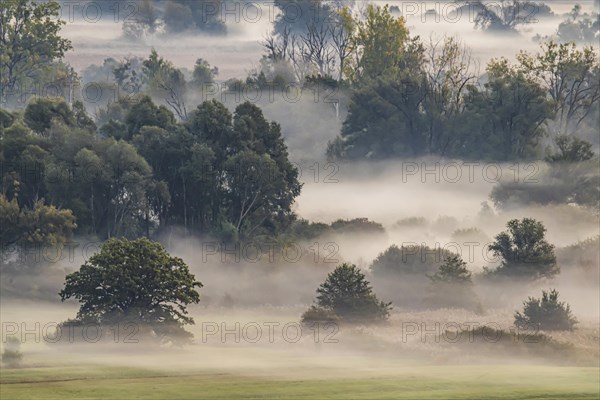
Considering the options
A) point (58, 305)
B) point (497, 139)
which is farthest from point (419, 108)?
point (58, 305)

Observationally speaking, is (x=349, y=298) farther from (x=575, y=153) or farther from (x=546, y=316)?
(x=575, y=153)

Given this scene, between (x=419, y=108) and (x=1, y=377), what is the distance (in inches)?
3875

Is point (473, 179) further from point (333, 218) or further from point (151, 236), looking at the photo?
point (151, 236)

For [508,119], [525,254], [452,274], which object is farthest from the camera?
[508,119]

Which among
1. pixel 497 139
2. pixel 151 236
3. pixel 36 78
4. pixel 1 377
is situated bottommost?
pixel 1 377

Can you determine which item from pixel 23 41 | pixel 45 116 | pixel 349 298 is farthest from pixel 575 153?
pixel 23 41

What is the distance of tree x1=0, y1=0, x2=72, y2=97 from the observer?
18462cm

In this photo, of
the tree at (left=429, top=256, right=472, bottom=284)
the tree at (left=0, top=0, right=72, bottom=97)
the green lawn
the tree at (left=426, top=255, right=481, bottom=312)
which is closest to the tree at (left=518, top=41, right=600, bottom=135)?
the tree at (left=0, top=0, right=72, bottom=97)

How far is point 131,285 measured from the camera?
84688 mm

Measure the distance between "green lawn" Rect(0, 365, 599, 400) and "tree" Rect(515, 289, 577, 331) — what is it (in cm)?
1860

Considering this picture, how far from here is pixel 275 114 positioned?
186 meters

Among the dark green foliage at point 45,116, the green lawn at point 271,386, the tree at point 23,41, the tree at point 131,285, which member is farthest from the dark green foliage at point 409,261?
the tree at point 23,41

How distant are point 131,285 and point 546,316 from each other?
995 inches

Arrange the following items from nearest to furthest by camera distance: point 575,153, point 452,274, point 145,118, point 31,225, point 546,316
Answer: point 546,316 < point 31,225 < point 452,274 < point 145,118 < point 575,153
